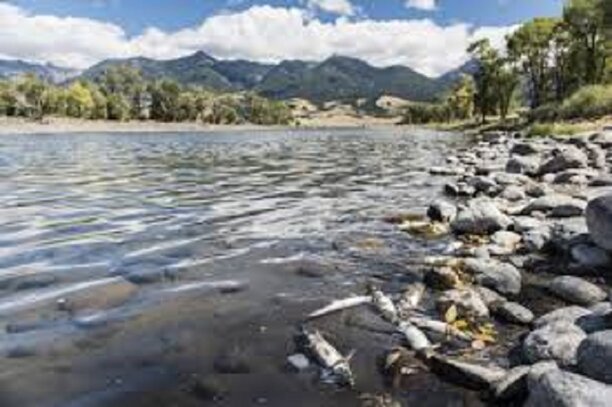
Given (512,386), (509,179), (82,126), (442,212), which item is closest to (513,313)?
(512,386)

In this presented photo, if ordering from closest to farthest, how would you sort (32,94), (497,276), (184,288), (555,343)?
(555,343) < (184,288) < (497,276) < (32,94)

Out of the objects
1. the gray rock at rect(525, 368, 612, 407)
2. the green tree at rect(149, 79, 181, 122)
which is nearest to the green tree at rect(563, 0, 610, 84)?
the gray rock at rect(525, 368, 612, 407)

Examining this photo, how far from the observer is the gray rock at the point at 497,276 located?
11.5 meters

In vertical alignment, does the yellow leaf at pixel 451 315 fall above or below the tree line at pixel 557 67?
below

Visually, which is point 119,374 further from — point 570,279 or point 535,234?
point 535,234

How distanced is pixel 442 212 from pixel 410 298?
7601mm

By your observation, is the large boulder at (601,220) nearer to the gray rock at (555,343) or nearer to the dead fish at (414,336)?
the gray rock at (555,343)

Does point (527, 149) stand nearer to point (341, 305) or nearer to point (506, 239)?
point (506, 239)

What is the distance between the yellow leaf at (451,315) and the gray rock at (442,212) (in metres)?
7.82

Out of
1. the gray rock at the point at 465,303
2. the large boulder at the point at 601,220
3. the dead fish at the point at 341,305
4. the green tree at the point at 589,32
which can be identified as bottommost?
the dead fish at the point at 341,305

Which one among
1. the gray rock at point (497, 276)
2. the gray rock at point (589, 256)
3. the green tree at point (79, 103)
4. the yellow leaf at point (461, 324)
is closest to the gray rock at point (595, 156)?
the gray rock at point (589, 256)

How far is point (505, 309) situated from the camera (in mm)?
10133

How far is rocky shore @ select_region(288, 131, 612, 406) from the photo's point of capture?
7.24 m

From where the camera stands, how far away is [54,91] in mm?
172625
